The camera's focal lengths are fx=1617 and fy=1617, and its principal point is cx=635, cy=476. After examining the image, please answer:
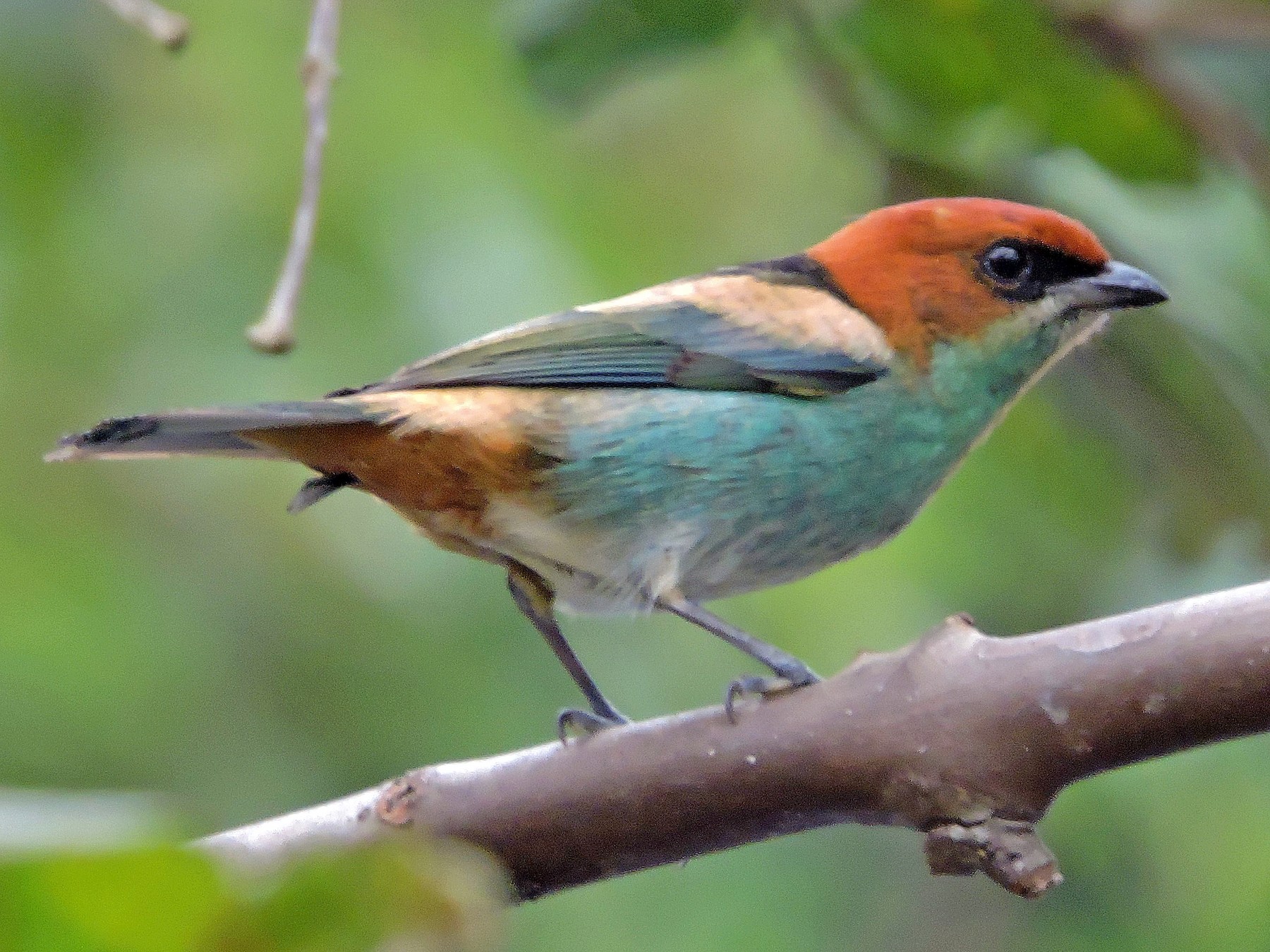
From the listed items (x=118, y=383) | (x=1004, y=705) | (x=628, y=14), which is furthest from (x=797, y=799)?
(x=118, y=383)

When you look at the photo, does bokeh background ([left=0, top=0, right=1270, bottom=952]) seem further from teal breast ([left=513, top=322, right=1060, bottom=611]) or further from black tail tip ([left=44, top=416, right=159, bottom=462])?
black tail tip ([left=44, top=416, right=159, bottom=462])

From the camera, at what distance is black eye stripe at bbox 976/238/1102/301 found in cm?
317

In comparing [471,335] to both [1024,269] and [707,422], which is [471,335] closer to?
[707,422]

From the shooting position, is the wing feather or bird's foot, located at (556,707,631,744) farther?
the wing feather

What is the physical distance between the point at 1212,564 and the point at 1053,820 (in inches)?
34.2

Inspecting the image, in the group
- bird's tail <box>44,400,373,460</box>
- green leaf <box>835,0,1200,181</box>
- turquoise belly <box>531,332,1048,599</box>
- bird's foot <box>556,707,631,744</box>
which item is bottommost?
bird's foot <box>556,707,631,744</box>

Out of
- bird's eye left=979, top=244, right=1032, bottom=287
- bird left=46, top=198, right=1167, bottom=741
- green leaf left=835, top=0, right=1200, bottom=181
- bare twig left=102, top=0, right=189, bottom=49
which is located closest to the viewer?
bare twig left=102, top=0, right=189, bottom=49

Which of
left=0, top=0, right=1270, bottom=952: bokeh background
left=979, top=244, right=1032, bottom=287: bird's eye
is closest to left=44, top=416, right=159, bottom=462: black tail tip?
left=0, top=0, right=1270, bottom=952: bokeh background

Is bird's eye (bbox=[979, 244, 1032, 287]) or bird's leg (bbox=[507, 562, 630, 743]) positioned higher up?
bird's eye (bbox=[979, 244, 1032, 287])

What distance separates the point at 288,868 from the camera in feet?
3.03

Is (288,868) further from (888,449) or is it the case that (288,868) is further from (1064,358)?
(1064,358)

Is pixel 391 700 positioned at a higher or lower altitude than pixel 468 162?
lower

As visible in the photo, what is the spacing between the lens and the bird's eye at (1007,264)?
3219mm

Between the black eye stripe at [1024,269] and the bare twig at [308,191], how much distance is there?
1.35 metres
